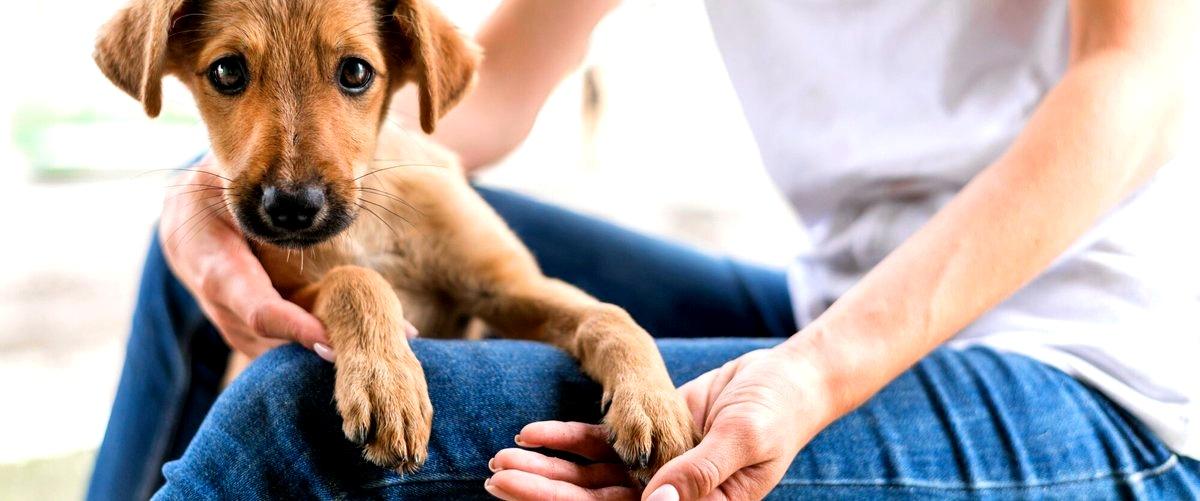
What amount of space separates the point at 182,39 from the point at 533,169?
4044mm

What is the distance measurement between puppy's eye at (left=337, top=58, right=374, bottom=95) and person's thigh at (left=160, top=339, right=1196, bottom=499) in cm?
44

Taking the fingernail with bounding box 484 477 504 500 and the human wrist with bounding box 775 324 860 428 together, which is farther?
the human wrist with bounding box 775 324 860 428

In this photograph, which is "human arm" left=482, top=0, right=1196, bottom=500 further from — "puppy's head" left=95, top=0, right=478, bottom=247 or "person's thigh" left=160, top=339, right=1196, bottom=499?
"puppy's head" left=95, top=0, right=478, bottom=247

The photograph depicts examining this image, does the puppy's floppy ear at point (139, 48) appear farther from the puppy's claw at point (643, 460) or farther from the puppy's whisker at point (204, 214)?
the puppy's claw at point (643, 460)

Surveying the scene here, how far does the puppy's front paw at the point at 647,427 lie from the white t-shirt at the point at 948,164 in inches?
26.5

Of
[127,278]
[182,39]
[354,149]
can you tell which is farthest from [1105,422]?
[127,278]

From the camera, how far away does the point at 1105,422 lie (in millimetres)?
1504

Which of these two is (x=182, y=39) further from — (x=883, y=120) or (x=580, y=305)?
(x=883, y=120)

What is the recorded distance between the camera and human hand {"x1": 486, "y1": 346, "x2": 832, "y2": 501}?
118cm

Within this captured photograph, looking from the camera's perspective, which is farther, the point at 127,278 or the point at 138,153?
the point at 138,153

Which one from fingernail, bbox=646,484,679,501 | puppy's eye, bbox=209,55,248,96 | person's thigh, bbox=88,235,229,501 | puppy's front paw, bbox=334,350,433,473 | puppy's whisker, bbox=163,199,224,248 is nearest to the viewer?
fingernail, bbox=646,484,679,501

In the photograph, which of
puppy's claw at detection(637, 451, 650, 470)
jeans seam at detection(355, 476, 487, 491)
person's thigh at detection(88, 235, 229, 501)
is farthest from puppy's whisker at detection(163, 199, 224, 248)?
puppy's claw at detection(637, 451, 650, 470)

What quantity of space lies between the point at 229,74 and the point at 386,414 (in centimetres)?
65

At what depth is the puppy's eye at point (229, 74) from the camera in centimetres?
157
